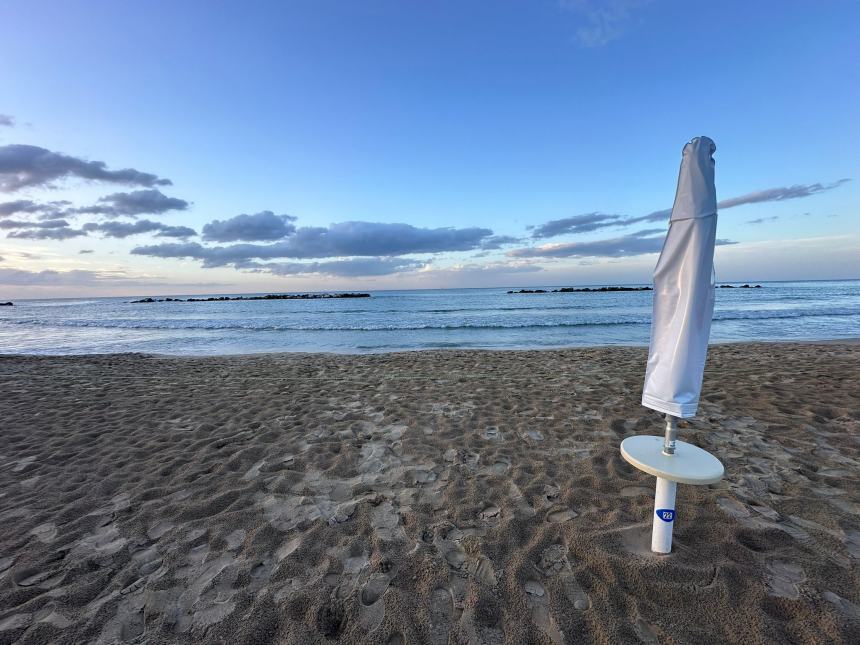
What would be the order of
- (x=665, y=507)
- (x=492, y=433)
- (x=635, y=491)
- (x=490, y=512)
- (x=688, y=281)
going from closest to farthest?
(x=688, y=281), (x=665, y=507), (x=490, y=512), (x=635, y=491), (x=492, y=433)

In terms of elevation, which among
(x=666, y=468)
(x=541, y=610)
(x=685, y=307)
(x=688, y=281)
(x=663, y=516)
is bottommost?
(x=541, y=610)

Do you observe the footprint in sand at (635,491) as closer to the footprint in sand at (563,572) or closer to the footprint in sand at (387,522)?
the footprint in sand at (563,572)

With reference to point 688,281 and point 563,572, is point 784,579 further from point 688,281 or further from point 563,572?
point 688,281

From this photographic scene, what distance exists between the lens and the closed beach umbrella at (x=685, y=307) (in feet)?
6.91

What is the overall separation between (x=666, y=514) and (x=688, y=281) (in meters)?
1.55

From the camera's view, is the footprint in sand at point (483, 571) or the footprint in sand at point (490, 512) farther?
the footprint in sand at point (490, 512)

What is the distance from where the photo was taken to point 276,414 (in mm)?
6043

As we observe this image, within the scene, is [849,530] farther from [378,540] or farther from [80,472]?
[80,472]

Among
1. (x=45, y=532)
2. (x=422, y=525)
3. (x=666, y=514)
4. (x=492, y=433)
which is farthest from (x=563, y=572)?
(x=45, y=532)

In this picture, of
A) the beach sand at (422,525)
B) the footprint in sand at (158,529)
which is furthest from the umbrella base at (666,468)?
the footprint in sand at (158,529)

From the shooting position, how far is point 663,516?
2586 mm

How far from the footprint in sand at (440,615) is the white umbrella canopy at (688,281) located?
5.43 feet

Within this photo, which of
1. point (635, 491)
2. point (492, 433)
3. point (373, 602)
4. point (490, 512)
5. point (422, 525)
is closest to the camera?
point (373, 602)

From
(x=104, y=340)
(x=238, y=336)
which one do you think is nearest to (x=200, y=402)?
(x=238, y=336)
